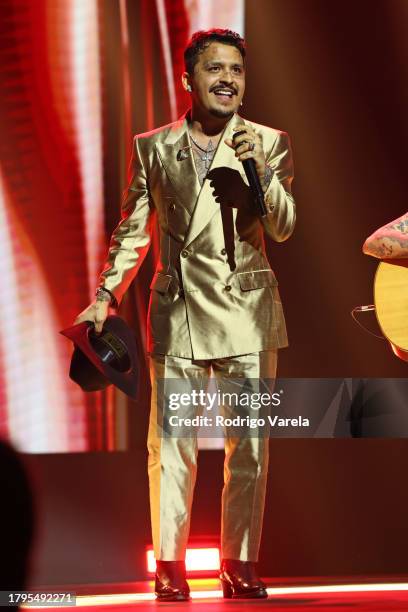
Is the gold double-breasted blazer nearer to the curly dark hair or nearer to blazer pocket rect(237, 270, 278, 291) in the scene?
blazer pocket rect(237, 270, 278, 291)

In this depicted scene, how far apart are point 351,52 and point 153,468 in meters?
1.70

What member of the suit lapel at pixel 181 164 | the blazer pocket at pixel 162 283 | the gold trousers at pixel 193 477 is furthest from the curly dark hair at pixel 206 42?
the gold trousers at pixel 193 477

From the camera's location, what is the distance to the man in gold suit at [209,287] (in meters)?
2.97

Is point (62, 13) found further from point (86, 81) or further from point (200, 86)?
point (200, 86)

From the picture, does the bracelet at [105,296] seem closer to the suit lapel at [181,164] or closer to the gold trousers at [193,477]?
the gold trousers at [193,477]

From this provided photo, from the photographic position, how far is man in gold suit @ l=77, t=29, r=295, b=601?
9.76 ft

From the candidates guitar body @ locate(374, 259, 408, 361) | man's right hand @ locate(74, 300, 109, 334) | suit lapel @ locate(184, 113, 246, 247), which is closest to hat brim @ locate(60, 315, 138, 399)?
man's right hand @ locate(74, 300, 109, 334)

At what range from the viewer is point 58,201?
144 inches

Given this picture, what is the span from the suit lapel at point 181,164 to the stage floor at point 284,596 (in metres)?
1.11

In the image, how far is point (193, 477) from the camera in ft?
9.96

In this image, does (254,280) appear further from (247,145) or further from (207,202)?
(247,145)

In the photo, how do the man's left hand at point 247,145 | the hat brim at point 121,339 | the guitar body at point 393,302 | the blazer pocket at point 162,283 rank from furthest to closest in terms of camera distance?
the guitar body at point 393,302 → the blazer pocket at point 162,283 → the hat brim at point 121,339 → the man's left hand at point 247,145

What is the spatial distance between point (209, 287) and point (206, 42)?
710 millimetres

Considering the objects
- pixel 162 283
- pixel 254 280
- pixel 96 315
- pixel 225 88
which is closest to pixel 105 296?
pixel 96 315
